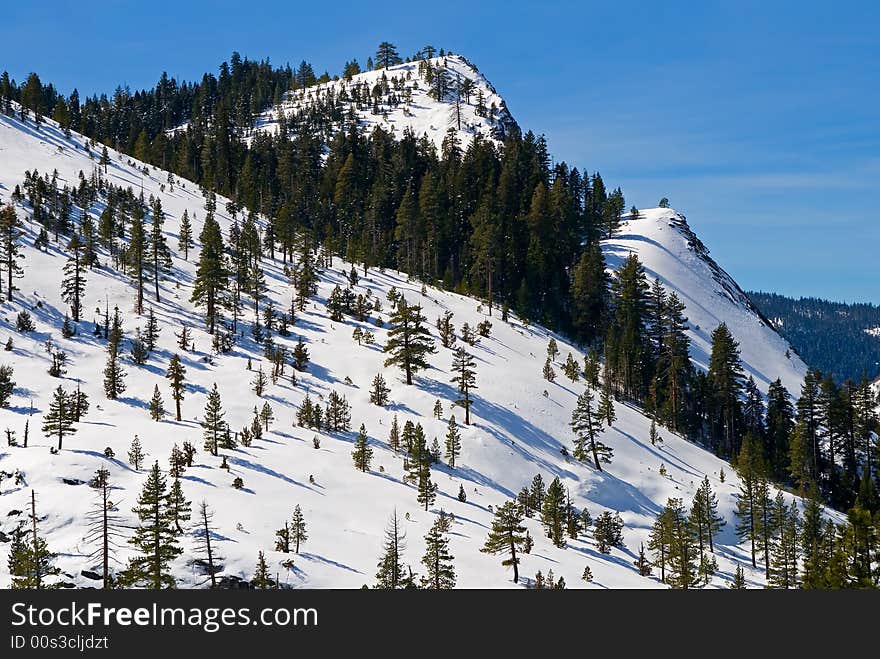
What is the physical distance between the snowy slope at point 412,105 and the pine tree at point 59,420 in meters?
102

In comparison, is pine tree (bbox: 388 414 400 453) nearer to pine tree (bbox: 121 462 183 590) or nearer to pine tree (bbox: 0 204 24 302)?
pine tree (bbox: 121 462 183 590)

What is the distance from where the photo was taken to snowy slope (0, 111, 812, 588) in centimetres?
3187

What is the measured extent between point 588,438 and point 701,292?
210ft

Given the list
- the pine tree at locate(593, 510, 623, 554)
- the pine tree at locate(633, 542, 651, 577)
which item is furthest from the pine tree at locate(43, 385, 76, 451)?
the pine tree at locate(633, 542, 651, 577)

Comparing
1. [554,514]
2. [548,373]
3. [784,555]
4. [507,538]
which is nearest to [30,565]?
[507,538]

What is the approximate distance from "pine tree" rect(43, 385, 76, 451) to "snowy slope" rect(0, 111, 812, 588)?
70cm

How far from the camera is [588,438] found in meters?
56.4

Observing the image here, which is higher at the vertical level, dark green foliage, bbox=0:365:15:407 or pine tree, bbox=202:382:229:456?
dark green foliage, bbox=0:365:15:407

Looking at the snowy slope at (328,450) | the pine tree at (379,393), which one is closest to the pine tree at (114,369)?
the snowy slope at (328,450)

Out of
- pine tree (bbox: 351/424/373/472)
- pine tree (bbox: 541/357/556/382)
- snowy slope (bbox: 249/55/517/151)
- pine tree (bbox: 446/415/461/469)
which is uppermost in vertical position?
snowy slope (bbox: 249/55/517/151)

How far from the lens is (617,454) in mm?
56969

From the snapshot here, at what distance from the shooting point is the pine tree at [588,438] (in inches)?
2148

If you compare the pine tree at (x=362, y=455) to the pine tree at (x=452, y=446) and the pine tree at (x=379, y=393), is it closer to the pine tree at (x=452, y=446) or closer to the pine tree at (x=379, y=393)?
the pine tree at (x=452, y=446)

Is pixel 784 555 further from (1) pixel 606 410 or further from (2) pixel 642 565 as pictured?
(1) pixel 606 410
